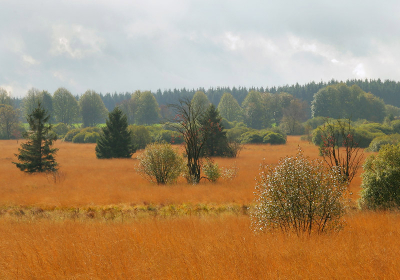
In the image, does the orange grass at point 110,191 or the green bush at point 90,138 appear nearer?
the orange grass at point 110,191

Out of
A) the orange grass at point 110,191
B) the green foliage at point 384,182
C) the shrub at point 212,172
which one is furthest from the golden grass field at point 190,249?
the shrub at point 212,172

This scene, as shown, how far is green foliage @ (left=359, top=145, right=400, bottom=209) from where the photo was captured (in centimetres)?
1084

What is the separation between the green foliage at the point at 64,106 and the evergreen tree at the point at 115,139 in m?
73.1

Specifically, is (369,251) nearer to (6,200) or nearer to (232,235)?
(232,235)

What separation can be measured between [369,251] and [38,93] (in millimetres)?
116472

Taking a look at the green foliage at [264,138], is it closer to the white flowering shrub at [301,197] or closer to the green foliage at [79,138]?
the green foliage at [79,138]

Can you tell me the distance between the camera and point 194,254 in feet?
20.2

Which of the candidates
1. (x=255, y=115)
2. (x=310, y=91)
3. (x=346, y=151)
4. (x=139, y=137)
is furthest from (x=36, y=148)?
(x=310, y=91)

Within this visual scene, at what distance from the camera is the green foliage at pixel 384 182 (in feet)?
35.6

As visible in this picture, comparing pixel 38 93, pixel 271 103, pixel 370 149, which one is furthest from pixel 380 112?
pixel 38 93

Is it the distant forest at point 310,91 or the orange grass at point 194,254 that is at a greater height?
the distant forest at point 310,91

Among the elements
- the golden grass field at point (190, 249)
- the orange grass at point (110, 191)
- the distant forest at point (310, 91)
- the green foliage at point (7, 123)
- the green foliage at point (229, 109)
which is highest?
the distant forest at point (310, 91)

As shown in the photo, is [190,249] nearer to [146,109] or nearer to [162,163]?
[162,163]

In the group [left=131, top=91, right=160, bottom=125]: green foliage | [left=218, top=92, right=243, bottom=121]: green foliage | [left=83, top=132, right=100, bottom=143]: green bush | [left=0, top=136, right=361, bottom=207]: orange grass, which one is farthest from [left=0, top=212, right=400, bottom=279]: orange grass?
[left=131, top=91, right=160, bottom=125]: green foliage
